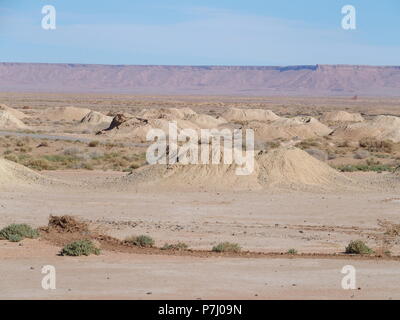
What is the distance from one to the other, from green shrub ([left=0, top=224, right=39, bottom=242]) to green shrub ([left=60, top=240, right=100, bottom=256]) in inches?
74.7

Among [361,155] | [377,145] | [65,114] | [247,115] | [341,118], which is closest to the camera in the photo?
[361,155]

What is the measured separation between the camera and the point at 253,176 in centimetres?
2897

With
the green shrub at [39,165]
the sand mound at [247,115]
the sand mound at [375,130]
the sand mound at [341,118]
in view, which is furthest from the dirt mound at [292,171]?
the sand mound at [341,118]

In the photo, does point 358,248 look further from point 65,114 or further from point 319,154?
point 65,114

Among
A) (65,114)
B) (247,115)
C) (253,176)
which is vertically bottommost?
(253,176)

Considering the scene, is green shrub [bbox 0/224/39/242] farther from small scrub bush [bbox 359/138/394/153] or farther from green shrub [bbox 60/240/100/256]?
small scrub bush [bbox 359/138/394/153]

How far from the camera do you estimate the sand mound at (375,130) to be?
5800 cm

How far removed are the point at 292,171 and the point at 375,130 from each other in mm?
31794

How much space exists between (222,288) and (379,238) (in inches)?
319

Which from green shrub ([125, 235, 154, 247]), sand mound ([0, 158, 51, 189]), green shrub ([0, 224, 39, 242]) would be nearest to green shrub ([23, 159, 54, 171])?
sand mound ([0, 158, 51, 189])

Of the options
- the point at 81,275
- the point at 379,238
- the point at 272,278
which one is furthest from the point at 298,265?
the point at 379,238

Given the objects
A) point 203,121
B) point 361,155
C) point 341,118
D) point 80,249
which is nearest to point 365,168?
point 361,155

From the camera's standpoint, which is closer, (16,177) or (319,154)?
(16,177)
